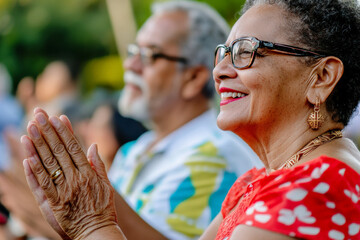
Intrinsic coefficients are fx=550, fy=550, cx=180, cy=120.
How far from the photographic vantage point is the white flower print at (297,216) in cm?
172

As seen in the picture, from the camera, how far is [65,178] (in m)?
2.14

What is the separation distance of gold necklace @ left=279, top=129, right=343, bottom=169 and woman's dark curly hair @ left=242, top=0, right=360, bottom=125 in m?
0.08

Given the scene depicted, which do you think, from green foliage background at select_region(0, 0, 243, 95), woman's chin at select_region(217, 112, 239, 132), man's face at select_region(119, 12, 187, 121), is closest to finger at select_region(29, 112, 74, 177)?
woman's chin at select_region(217, 112, 239, 132)

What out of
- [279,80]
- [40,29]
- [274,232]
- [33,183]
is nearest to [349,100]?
[279,80]

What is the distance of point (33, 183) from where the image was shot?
2195 mm

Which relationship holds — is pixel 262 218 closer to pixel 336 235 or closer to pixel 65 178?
pixel 336 235

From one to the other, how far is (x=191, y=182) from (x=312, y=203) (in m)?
1.65

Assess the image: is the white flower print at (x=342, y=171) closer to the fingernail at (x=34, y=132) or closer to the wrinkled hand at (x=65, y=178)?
the wrinkled hand at (x=65, y=178)

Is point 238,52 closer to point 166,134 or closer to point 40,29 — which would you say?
point 166,134

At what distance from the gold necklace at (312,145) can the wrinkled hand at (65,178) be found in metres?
0.73

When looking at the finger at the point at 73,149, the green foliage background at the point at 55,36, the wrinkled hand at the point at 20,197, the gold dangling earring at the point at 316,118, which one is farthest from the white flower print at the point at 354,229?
the green foliage background at the point at 55,36

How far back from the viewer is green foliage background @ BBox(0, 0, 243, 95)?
13.6 metres

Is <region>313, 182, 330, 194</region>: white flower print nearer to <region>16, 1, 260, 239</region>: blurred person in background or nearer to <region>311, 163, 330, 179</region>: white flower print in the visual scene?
<region>311, 163, 330, 179</region>: white flower print

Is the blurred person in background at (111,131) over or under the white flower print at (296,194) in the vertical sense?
under
